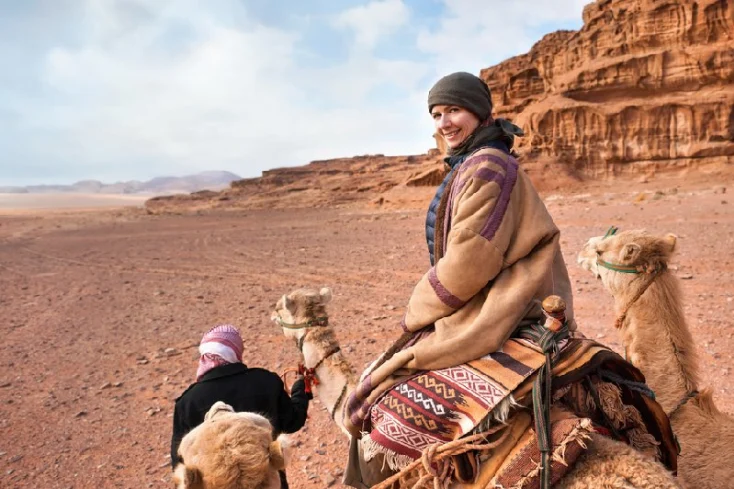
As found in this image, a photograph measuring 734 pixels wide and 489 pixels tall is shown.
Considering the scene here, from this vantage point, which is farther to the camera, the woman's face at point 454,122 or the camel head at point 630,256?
the camel head at point 630,256

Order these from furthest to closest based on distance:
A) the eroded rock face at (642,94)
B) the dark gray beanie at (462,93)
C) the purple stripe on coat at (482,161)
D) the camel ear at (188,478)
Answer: the eroded rock face at (642,94)
the dark gray beanie at (462,93)
the purple stripe on coat at (482,161)
the camel ear at (188,478)

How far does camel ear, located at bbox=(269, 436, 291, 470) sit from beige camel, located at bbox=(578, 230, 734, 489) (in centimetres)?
201

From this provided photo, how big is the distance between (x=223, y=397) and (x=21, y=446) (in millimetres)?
3271

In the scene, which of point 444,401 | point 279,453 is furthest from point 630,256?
point 279,453

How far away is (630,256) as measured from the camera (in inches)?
119

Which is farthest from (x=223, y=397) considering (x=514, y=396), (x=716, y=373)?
(x=716, y=373)

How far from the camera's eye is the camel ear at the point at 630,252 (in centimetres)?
298

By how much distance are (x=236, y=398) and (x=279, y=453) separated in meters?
0.90

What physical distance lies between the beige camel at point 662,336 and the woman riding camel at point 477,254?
1.00 m

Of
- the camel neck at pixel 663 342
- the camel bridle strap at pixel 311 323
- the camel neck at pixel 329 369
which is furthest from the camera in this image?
the camel bridle strap at pixel 311 323

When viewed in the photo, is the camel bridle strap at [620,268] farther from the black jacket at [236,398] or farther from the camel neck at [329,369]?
the black jacket at [236,398]

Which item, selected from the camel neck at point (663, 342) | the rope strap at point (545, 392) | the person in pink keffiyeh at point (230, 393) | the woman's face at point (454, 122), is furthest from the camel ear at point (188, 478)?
the camel neck at point (663, 342)

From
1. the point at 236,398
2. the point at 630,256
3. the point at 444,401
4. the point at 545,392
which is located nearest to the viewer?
the point at 545,392

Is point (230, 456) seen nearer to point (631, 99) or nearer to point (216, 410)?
point (216, 410)
